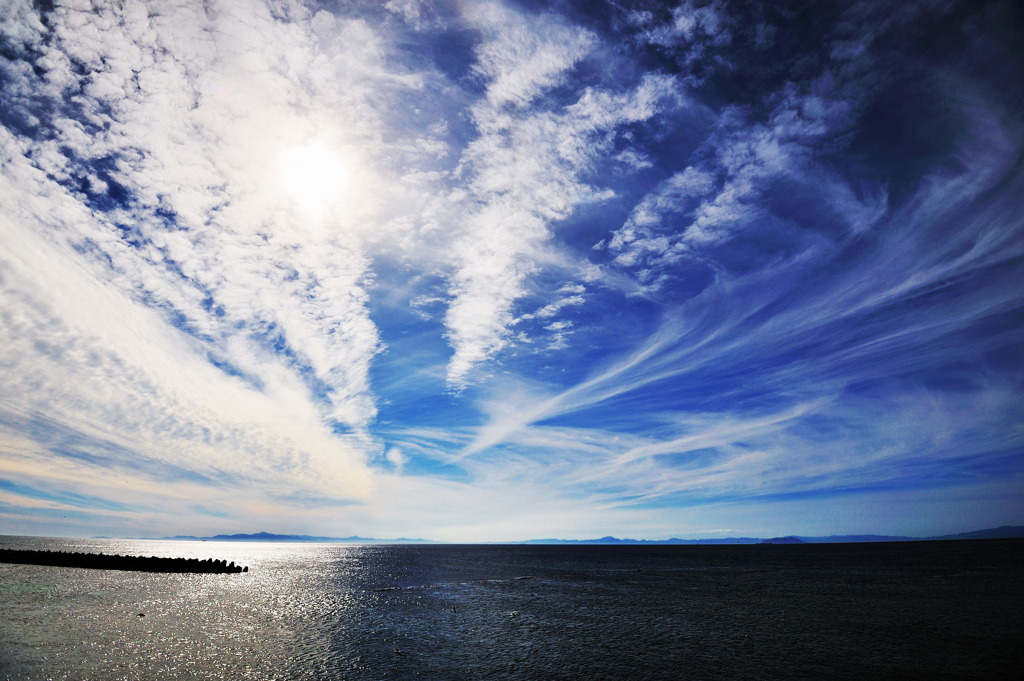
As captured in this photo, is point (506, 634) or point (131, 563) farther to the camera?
point (131, 563)

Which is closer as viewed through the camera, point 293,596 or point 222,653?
point 222,653

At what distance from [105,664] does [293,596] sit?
27883 mm

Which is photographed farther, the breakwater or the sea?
the breakwater

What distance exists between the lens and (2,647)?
72.4 feet

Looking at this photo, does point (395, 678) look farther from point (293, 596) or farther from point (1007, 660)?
point (293, 596)

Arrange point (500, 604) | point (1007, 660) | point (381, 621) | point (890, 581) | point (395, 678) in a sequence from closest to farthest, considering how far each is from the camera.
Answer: point (395, 678), point (1007, 660), point (381, 621), point (500, 604), point (890, 581)

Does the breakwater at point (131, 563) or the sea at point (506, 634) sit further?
the breakwater at point (131, 563)

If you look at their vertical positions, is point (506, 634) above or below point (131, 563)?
below

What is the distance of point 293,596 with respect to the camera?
45281 millimetres

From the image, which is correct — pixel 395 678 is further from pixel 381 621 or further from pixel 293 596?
pixel 293 596

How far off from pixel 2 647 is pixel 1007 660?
4771 cm

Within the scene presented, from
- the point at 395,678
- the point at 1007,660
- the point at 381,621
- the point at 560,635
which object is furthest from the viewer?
the point at 381,621

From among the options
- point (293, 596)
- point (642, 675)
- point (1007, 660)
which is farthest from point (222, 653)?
point (1007, 660)

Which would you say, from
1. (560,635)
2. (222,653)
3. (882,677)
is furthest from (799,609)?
(222,653)
